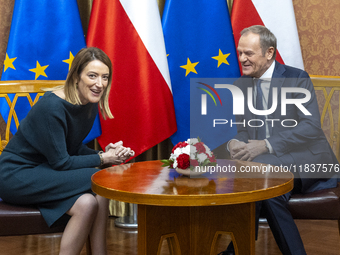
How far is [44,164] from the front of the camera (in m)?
1.82

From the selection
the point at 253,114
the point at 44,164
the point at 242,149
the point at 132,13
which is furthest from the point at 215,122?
the point at 44,164

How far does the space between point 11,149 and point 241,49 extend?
4.63 ft

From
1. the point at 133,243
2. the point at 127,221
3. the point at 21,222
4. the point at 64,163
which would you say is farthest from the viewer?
the point at 127,221

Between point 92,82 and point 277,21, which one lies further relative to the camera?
point 277,21

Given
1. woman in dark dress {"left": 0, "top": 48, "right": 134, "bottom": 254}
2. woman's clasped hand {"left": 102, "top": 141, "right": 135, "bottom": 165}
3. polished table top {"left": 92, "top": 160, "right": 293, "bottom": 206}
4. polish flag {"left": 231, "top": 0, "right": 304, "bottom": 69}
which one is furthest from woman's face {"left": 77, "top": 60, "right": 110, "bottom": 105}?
polish flag {"left": 231, "top": 0, "right": 304, "bottom": 69}

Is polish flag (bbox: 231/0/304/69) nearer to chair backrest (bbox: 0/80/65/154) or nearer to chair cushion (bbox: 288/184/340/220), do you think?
chair cushion (bbox: 288/184/340/220)

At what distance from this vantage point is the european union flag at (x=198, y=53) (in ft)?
9.13

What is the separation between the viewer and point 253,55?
2223 mm

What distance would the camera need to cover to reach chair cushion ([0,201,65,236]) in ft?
5.36

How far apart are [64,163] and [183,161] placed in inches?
23.7

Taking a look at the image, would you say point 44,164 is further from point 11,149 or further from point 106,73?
point 106,73

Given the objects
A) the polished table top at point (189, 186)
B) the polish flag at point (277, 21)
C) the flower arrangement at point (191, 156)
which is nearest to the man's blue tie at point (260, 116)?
the polished table top at point (189, 186)

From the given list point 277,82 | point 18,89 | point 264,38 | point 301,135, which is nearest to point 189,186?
point 301,135

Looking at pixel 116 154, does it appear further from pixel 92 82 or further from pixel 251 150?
pixel 251 150
